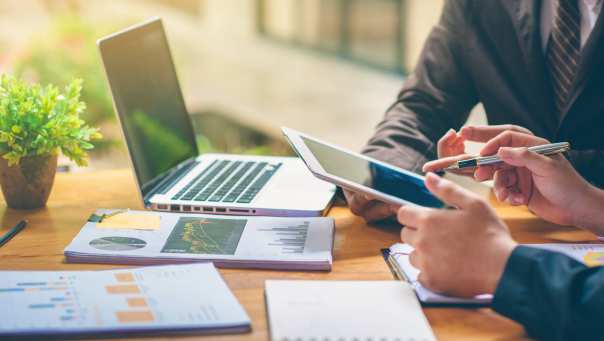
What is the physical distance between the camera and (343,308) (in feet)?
3.13

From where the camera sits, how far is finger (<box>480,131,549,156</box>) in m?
1.27

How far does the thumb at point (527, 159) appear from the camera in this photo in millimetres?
1180

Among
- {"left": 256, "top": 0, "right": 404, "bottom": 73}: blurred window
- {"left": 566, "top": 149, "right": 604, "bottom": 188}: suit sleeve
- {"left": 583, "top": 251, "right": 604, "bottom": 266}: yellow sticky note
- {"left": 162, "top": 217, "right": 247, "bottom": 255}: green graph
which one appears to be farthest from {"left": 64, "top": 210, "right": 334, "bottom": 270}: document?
{"left": 256, "top": 0, "right": 404, "bottom": 73}: blurred window

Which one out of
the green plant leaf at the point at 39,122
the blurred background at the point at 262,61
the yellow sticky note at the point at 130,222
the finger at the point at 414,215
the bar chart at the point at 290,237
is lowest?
the blurred background at the point at 262,61

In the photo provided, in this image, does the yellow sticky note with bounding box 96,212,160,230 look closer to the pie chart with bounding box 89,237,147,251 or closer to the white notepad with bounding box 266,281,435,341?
the pie chart with bounding box 89,237,147,251

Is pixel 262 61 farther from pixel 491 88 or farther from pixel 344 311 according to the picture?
pixel 344 311

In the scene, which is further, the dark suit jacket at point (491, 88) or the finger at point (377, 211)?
the dark suit jacket at point (491, 88)

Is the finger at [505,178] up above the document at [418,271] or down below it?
above

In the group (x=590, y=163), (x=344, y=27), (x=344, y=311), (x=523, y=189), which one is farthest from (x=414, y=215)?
(x=344, y=27)

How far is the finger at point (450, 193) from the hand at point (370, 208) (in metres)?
0.26

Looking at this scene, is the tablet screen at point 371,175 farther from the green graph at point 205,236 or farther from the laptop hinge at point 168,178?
the laptop hinge at point 168,178

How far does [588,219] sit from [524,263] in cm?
34

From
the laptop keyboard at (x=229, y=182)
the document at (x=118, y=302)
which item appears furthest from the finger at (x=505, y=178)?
the document at (x=118, y=302)

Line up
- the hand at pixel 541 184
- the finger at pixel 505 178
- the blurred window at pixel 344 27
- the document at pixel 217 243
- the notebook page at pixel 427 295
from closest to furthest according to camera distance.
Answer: the notebook page at pixel 427 295 < the document at pixel 217 243 < the hand at pixel 541 184 < the finger at pixel 505 178 < the blurred window at pixel 344 27
